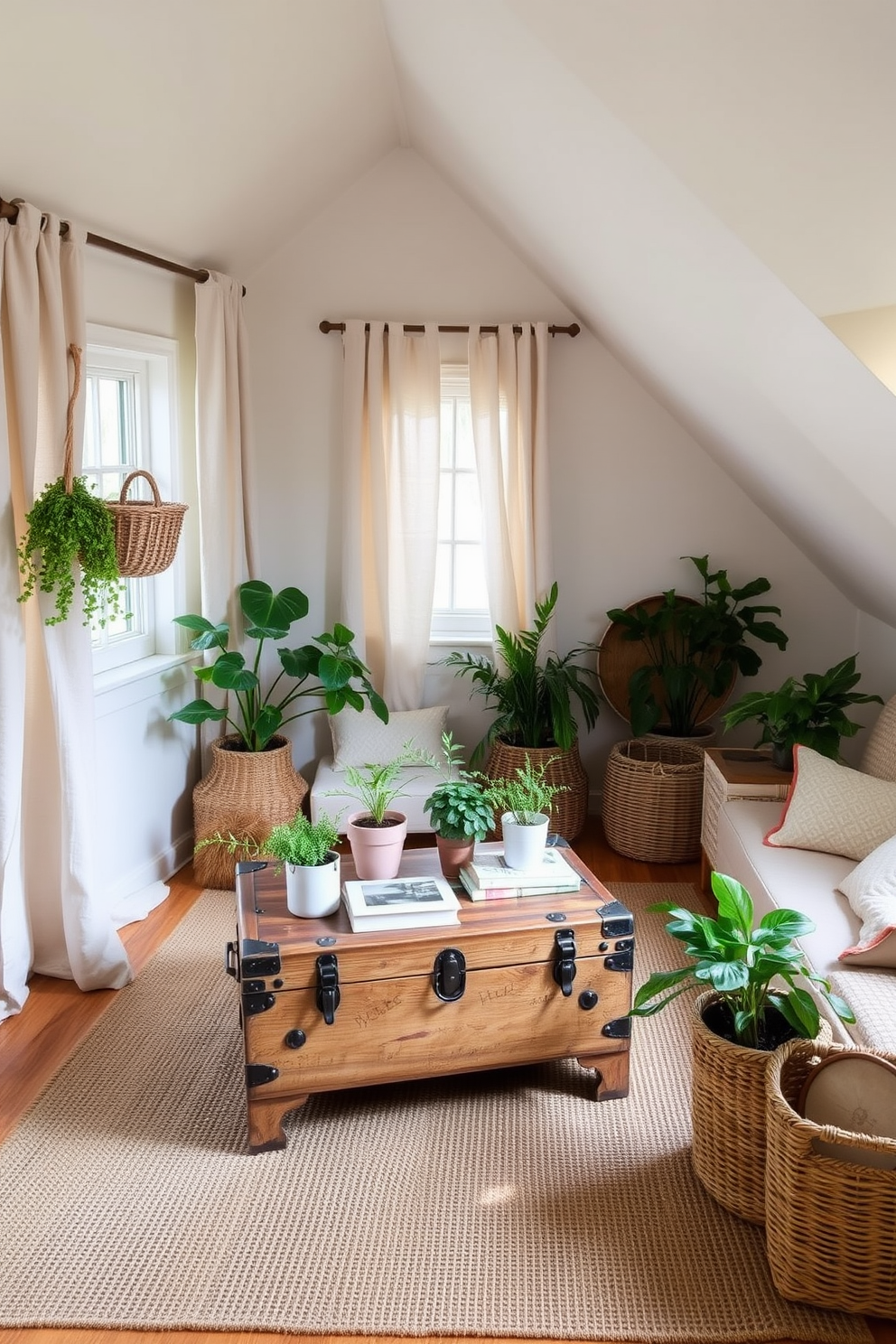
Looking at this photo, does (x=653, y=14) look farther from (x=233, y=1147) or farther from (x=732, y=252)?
(x=233, y=1147)

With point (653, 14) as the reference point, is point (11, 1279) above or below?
below

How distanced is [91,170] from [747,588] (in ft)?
9.11

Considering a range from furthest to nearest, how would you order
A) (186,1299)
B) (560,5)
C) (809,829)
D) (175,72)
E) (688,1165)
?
1. (809,829)
2. (175,72)
3. (688,1165)
4. (186,1299)
5. (560,5)

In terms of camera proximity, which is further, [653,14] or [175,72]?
[175,72]

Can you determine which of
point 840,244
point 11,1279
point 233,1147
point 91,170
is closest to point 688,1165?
point 233,1147

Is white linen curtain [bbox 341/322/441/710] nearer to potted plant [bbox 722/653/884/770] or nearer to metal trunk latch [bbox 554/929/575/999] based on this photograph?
potted plant [bbox 722/653/884/770]

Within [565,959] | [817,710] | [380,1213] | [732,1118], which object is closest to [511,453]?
[817,710]

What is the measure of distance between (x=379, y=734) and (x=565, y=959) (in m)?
2.07

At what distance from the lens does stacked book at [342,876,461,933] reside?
8.22 feet

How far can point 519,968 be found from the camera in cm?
250

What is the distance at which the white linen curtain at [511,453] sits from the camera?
4434mm

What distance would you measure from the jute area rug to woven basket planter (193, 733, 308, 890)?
1.09m

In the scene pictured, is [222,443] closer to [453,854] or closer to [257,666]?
[257,666]

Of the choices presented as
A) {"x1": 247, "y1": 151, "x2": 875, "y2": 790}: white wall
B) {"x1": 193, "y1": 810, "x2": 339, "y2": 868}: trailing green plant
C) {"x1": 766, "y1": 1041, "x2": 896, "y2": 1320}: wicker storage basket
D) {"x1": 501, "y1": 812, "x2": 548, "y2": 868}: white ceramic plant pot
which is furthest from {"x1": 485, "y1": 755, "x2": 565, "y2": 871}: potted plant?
{"x1": 247, "y1": 151, "x2": 875, "y2": 790}: white wall
